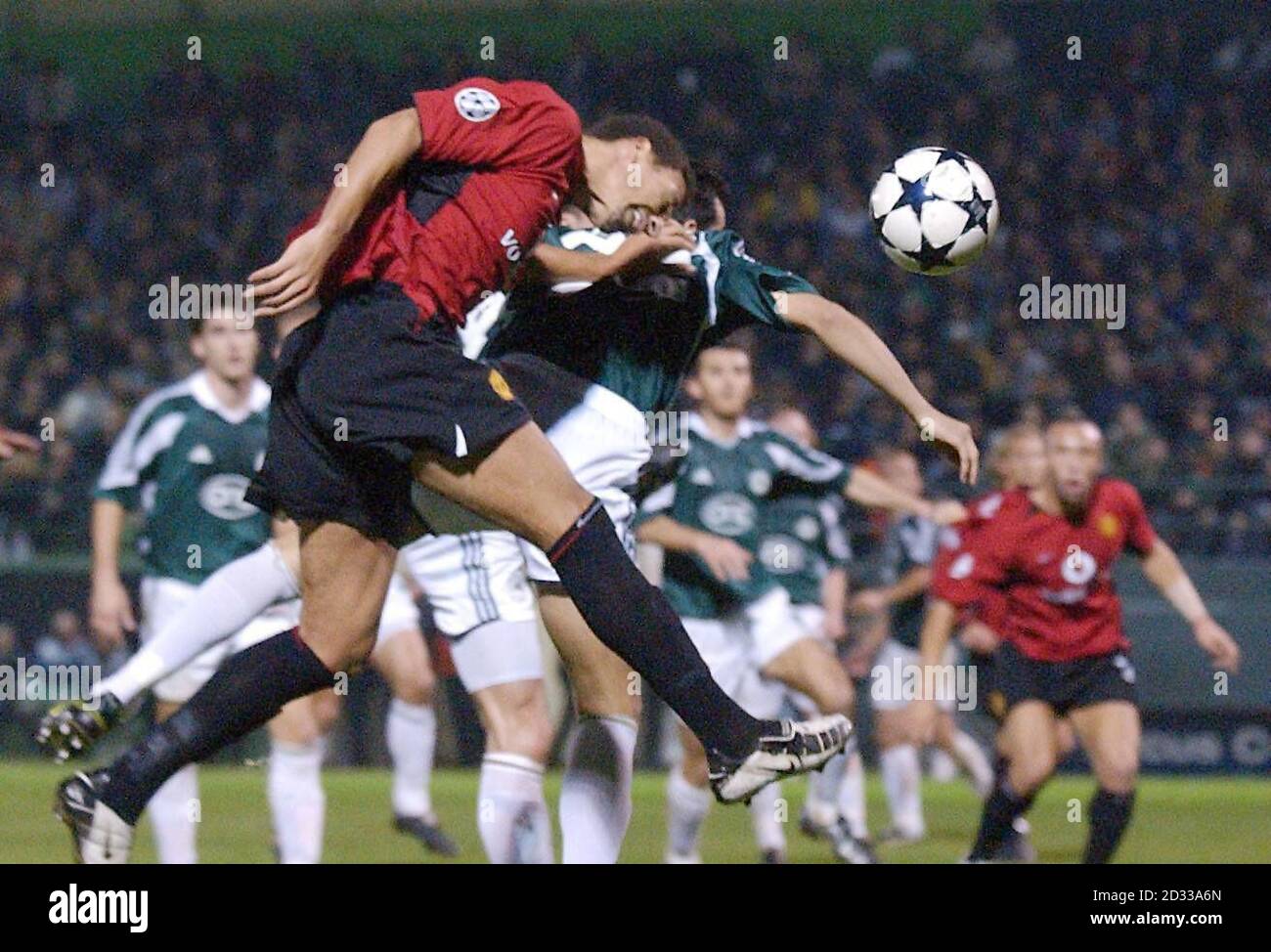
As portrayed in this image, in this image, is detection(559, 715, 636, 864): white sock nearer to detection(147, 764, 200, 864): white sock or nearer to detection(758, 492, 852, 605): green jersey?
detection(147, 764, 200, 864): white sock

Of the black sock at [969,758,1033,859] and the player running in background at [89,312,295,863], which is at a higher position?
the player running in background at [89,312,295,863]

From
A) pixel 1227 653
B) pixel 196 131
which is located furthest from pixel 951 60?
pixel 1227 653

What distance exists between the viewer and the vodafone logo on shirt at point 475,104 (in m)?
4.16

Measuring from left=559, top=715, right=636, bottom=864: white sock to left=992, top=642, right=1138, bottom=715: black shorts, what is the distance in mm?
2768

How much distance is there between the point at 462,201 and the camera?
4207mm

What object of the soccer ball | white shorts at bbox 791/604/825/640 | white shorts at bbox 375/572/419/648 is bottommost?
white shorts at bbox 791/604/825/640

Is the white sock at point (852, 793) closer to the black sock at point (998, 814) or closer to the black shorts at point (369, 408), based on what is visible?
the black sock at point (998, 814)

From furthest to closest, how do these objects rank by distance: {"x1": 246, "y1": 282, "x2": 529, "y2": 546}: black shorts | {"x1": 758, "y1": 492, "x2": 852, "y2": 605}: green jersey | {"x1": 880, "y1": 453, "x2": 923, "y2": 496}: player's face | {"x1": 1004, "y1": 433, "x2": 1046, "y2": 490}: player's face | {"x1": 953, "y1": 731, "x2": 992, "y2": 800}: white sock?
{"x1": 953, "y1": 731, "x2": 992, "y2": 800}: white sock < {"x1": 880, "y1": 453, "x2": 923, "y2": 496}: player's face < {"x1": 758, "y1": 492, "x2": 852, "y2": 605}: green jersey < {"x1": 1004, "y1": 433, "x2": 1046, "y2": 490}: player's face < {"x1": 246, "y1": 282, "x2": 529, "y2": 546}: black shorts

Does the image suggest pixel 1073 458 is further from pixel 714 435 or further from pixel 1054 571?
pixel 714 435

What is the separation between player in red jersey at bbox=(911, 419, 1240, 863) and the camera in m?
6.82

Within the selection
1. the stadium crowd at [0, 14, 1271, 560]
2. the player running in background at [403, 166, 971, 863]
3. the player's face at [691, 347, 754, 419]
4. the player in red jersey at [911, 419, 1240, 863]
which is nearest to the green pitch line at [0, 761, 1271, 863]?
the player in red jersey at [911, 419, 1240, 863]

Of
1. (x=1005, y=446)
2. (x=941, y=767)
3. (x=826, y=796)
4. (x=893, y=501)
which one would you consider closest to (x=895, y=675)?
(x=941, y=767)

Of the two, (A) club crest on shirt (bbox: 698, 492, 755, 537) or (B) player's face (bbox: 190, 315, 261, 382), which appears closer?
(B) player's face (bbox: 190, 315, 261, 382)

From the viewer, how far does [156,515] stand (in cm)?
671
